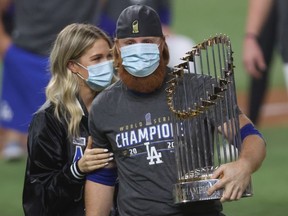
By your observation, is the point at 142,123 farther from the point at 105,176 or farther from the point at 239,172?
the point at 239,172

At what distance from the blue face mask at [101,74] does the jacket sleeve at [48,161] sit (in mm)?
302

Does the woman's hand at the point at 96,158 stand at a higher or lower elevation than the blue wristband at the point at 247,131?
lower

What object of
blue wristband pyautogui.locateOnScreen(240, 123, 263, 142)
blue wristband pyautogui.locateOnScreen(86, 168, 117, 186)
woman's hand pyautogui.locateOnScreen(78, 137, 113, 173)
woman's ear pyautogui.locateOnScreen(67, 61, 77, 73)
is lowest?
blue wristband pyautogui.locateOnScreen(86, 168, 117, 186)

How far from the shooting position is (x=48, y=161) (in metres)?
6.00

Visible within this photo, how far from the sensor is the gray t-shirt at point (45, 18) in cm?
896

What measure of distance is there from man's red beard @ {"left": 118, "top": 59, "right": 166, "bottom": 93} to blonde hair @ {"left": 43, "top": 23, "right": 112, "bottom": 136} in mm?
609

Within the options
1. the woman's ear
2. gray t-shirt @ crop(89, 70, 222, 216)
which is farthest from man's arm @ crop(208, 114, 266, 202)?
the woman's ear

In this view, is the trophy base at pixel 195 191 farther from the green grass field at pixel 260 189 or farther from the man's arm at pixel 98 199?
the green grass field at pixel 260 189

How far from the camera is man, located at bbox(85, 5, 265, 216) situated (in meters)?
5.34

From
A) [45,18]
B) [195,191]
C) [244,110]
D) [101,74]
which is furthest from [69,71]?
[244,110]

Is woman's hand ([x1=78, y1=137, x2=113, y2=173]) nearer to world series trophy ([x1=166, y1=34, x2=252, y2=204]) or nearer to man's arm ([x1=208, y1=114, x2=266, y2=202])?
world series trophy ([x1=166, y1=34, x2=252, y2=204])

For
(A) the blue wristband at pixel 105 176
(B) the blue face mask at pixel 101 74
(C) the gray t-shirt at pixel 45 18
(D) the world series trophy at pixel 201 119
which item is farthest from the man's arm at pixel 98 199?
(C) the gray t-shirt at pixel 45 18

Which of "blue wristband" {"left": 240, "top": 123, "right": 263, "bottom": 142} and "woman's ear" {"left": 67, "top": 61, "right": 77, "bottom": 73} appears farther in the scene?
"woman's ear" {"left": 67, "top": 61, "right": 77, "bottom": 73}

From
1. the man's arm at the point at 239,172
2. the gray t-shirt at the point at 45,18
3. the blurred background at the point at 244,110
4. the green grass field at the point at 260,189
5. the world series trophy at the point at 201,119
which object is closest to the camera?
the man's arm at the point at 239,172
